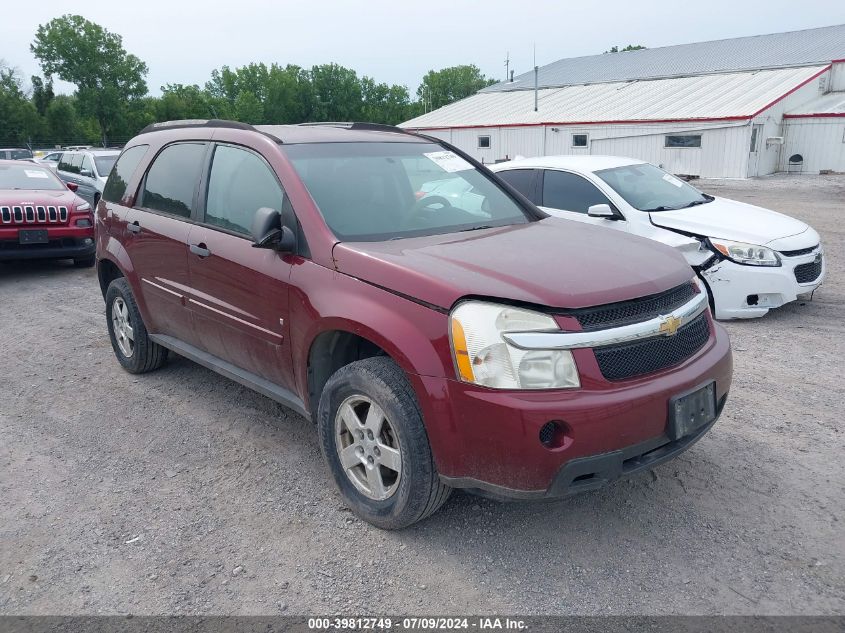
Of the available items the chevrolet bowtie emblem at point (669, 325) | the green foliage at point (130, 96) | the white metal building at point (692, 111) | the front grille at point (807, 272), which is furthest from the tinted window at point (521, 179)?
the green foliage at point (130, 96)

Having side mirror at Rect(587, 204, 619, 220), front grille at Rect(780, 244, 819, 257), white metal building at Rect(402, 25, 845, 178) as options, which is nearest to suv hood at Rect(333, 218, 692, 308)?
side mirror at Rect(587, 204, 619, 220)

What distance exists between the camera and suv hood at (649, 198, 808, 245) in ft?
21.2

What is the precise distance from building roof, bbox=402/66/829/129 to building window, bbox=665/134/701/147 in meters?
0.67

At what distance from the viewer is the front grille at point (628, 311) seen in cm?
279

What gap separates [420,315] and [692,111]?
26922 mm

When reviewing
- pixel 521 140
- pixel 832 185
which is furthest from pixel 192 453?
pixel 521 140

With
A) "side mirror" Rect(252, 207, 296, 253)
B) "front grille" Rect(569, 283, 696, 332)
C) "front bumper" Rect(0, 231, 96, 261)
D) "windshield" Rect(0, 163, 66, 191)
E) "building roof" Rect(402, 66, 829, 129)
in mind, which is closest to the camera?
"front grille" Rect(569, 283, 696, 332)

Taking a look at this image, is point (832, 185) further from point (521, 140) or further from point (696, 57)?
point (696, 57)

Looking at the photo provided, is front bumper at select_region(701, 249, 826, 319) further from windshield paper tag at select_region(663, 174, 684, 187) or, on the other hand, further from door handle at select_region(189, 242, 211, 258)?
door handle at select_region(189, 242, 211, 258)

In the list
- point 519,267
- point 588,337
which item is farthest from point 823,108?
point 588,337

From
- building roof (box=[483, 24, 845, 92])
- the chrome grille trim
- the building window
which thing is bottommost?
the building window

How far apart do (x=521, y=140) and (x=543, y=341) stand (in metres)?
30.5

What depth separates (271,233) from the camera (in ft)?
11.2

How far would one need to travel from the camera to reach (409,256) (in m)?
3.17
